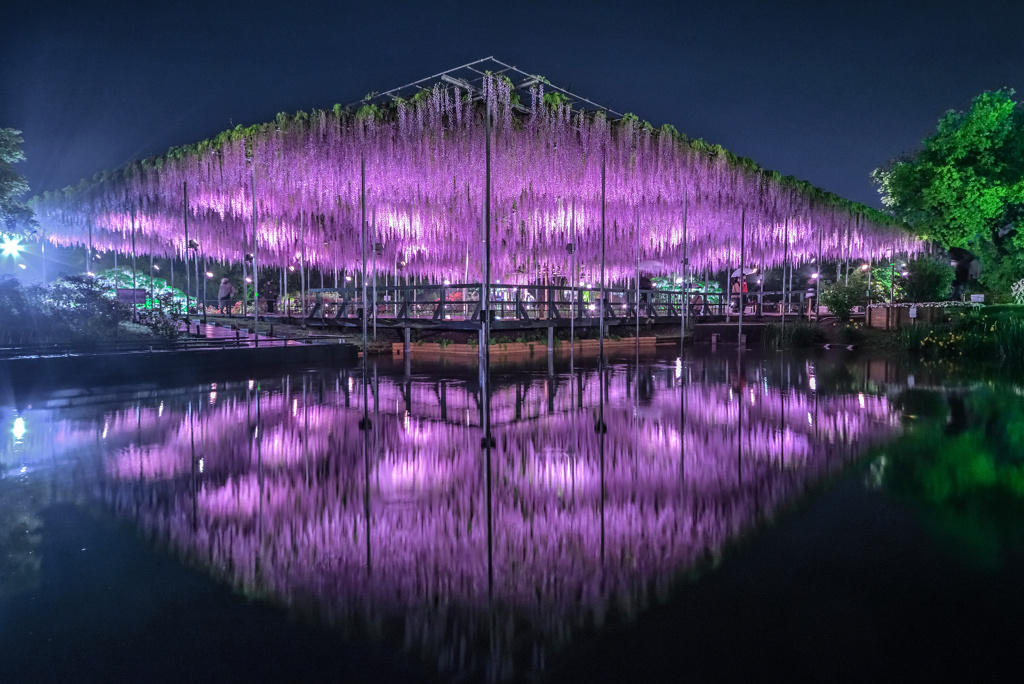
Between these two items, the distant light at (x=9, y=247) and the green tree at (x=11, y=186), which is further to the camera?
the distant light at (x=9, y=247)

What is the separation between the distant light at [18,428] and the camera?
634 centimetres

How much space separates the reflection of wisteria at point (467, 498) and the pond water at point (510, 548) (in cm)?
2

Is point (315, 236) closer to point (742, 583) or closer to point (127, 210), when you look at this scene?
point (127, 210)

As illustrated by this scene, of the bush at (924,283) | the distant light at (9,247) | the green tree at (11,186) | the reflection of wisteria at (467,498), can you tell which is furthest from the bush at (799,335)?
the distant light at (9,247)

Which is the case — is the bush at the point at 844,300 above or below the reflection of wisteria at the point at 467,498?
above

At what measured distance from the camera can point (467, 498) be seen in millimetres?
4145

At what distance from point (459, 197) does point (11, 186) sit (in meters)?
12.2

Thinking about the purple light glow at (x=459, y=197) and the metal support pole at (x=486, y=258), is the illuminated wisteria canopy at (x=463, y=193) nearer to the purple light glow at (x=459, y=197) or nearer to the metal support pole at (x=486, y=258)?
the purple light glow at (x=459, y=197)

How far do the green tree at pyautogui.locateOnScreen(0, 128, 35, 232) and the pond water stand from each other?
46.5 ft

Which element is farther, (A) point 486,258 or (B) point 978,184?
(B) point 978,184

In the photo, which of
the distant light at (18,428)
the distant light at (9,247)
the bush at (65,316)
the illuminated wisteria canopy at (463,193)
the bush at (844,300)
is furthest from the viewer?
the distant light at (9,247)

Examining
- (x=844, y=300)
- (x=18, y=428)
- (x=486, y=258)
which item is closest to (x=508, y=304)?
(x=486, y=258)

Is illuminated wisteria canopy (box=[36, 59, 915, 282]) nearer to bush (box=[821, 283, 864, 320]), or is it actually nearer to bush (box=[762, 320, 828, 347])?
bush (box=[821, 283, 864, 320])

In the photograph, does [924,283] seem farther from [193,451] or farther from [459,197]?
[193,451]
